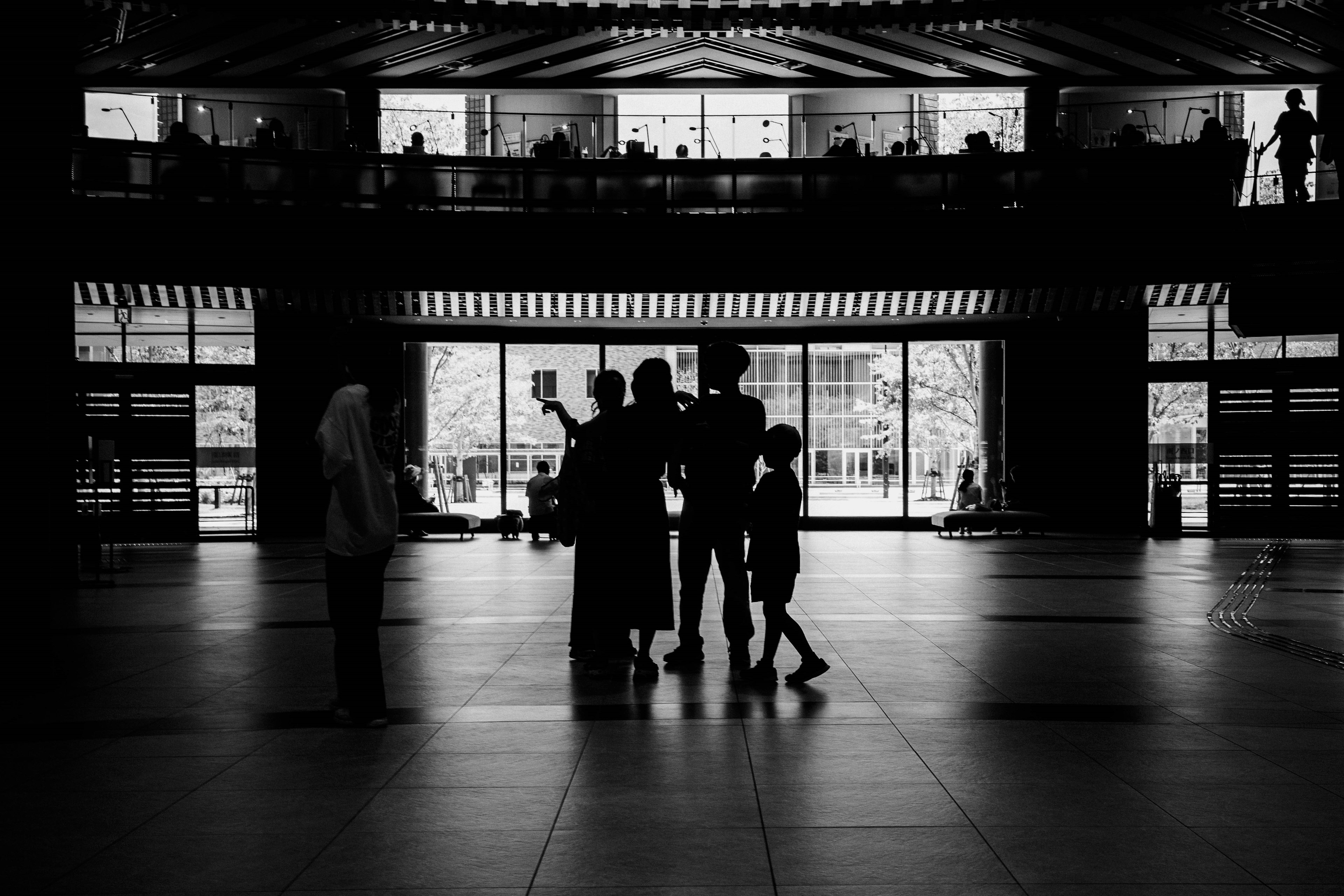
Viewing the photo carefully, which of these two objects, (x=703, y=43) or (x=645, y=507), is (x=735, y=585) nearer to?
(x=645, y=507)

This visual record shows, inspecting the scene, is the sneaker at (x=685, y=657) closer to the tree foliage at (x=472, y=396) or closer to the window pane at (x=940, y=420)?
the tree foliage at (x=472, y=396)

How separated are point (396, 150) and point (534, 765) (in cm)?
1781

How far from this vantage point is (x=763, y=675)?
6.73 meters

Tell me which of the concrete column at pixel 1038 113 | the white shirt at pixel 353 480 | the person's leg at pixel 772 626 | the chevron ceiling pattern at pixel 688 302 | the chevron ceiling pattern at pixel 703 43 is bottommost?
the person's leg at pixel 772 626

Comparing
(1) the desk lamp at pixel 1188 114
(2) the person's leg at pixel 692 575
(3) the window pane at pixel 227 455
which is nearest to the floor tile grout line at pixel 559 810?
(2) the person's leg at pixel 692 575

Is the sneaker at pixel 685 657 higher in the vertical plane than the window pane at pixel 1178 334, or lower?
lower

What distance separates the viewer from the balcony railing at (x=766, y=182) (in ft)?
65.9

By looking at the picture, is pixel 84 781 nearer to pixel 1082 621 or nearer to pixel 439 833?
pixel 439 833

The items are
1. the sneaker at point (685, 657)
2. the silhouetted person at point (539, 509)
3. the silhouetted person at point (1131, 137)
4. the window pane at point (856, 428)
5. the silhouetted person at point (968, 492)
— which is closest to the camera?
the sneaker at point (685, 657)

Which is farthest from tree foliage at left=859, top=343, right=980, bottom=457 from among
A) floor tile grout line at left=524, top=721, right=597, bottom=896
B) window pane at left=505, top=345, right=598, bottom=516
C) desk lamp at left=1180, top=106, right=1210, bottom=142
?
floor tile grout line at left=524, top=721, right=597, bottom=896

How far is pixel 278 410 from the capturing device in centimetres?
2178

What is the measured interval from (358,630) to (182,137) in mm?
16760

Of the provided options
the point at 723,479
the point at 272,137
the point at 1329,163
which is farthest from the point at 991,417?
the point at 723,479

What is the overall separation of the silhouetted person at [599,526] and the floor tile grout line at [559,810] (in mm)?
1340
